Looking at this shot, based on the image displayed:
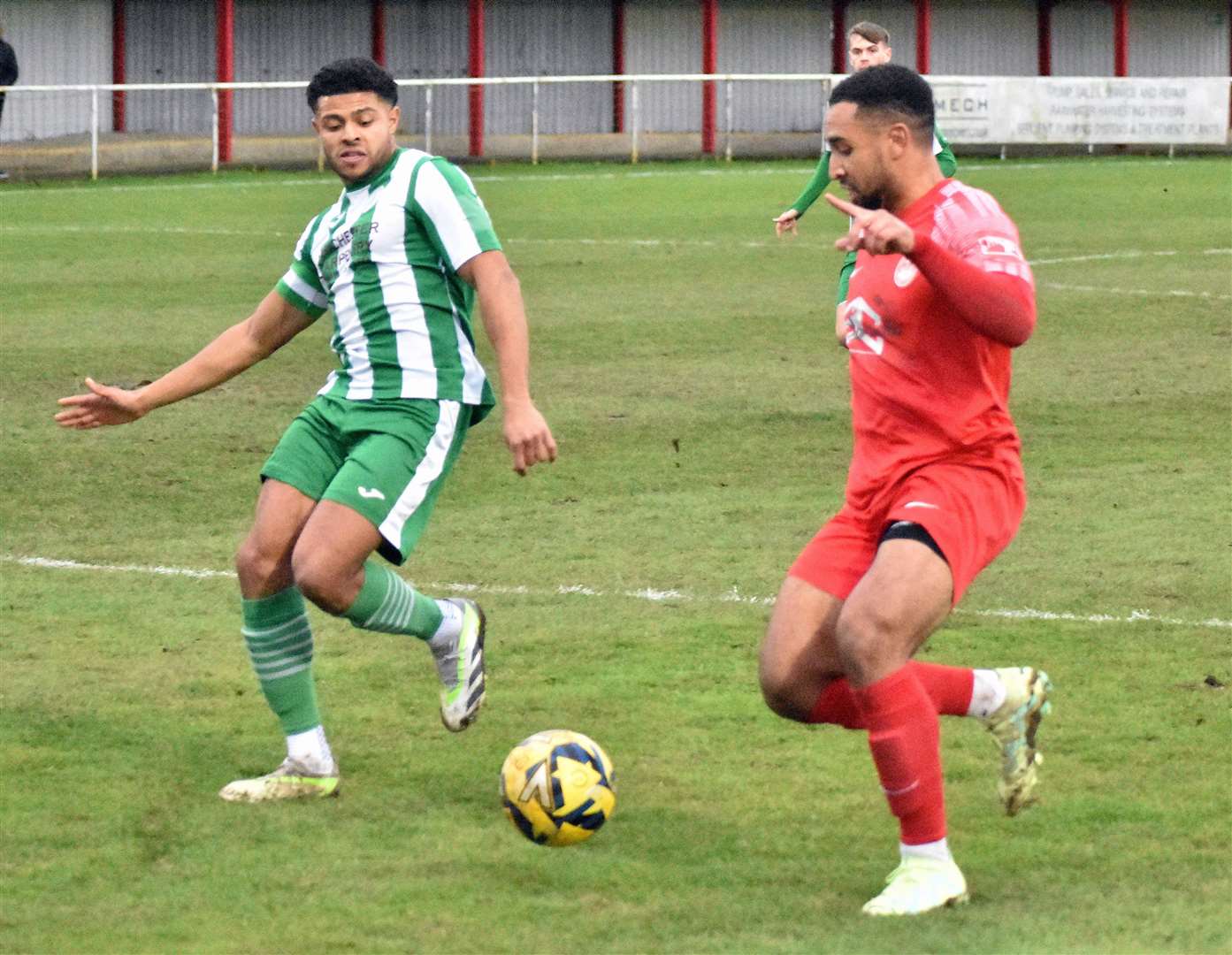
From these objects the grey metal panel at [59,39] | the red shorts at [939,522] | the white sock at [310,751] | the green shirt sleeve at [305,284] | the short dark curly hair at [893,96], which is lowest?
the white sock at [310,751]

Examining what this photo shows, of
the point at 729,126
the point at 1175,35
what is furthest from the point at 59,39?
the point at 1175,35

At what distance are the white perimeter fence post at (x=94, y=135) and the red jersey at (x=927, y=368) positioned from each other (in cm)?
2533

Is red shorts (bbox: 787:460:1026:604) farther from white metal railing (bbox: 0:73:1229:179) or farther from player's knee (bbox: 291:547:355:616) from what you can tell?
white metal railing (bbox: 0:73:1229:179)

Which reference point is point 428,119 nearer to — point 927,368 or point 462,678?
point 462,678

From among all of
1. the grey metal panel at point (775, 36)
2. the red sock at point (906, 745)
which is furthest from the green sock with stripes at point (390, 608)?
the grey metal panel at point (775, 36)

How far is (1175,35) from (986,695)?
4366 cm

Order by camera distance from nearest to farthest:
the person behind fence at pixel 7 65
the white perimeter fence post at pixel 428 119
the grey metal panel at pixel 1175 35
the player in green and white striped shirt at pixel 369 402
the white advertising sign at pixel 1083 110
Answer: the player in green and white striped shirt at pixel 369 402 → the person behind fence at pixel 7 65 → the white perimeter fence post at pixel 428 119 → the white advertising sign at pixel 1083 110 → the grey metal panel at pixel 1175 35

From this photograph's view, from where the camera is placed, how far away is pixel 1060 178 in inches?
1232

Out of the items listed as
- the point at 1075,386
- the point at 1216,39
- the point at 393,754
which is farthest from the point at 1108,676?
the point at 1216,39

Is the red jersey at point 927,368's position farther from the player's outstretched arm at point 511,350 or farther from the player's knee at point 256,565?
the player's knee at point 256,565

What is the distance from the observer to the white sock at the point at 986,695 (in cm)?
544

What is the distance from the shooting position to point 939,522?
4.98m

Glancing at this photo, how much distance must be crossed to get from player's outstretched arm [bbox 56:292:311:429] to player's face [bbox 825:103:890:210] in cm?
193

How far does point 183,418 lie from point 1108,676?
652cm
